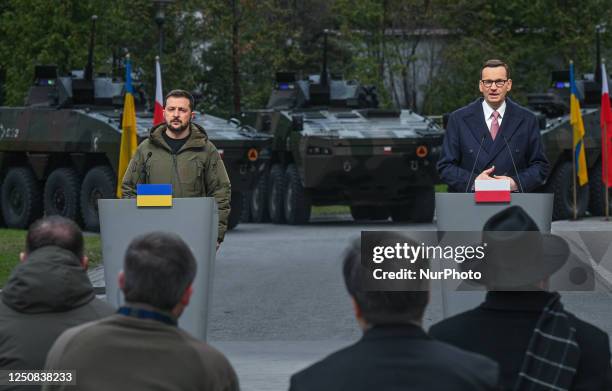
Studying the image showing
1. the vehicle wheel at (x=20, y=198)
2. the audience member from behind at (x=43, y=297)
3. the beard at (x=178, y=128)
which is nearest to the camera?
the audience member from behind at (x=43, y=297)

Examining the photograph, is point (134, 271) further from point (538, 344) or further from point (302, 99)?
point (302, 99)

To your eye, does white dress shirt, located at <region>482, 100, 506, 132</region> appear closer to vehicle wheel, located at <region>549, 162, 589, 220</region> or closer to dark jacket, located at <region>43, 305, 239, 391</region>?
dark jacket, located at <region>43, 305, 239, 391</region>

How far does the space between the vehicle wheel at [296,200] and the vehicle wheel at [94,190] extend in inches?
125

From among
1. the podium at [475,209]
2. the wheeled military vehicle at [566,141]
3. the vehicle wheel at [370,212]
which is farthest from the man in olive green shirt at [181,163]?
the vehicle wheel at [370,212]

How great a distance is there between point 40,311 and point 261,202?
80.2ft

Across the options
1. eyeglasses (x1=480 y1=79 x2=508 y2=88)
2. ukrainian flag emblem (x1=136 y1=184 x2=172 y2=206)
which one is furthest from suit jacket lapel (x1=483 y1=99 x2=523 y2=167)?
ukrainian flag emblem (x1=136 y1=184 x2=172 y2=206)

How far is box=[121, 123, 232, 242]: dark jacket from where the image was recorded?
9805mm

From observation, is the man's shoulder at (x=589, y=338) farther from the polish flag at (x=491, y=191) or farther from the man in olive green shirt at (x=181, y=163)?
the man in olive green shirt at (x=181, y=163)

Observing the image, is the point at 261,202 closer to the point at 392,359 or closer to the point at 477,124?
the point at 477,124

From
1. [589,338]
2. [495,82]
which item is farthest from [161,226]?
[589,338]

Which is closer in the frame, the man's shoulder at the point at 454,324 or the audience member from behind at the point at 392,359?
the audience member from behind at the point at 392,359

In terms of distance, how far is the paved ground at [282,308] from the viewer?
11.0m

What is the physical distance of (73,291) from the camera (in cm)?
582

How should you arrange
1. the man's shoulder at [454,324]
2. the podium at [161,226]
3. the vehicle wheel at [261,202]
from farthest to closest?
the vehicle wheel at [261,202] < the podium at [161,226] < the man's shoulder at [454,324]
